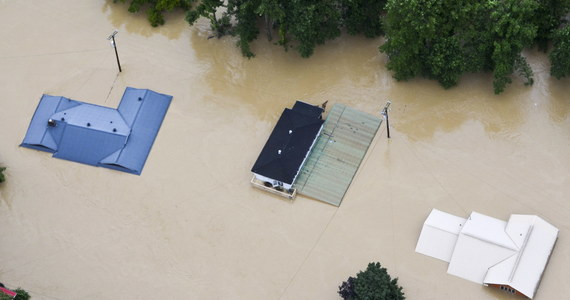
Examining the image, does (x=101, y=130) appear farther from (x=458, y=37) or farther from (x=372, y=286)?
(x=458, y=37)

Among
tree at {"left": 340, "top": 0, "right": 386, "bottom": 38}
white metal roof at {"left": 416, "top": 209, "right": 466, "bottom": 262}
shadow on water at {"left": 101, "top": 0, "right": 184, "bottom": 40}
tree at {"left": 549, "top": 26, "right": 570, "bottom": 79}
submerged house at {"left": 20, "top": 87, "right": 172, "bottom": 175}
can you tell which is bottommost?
submerged house at {"left": 20, "top": 87, "right": 172, "bottom": 175}

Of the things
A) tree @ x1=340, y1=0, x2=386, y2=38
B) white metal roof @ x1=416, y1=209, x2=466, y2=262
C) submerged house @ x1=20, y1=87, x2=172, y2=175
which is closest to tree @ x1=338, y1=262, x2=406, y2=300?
white metal roof @ x1=416, y1=209, x2=466, y2=262

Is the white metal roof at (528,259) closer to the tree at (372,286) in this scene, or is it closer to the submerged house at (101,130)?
the tree at (372,286)

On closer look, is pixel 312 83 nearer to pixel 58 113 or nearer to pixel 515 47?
pixel 515 47

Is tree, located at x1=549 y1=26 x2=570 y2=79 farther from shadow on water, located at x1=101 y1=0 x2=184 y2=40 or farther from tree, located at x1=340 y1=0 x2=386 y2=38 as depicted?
shadow on water, located at x1=101 y1=0 x2=184 y2=40

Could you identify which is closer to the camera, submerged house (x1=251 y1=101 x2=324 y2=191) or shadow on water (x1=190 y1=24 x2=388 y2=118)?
submerged house (x1=251 y1=101 x2=324 y2=191)

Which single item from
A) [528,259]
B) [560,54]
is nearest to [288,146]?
[528,259]
